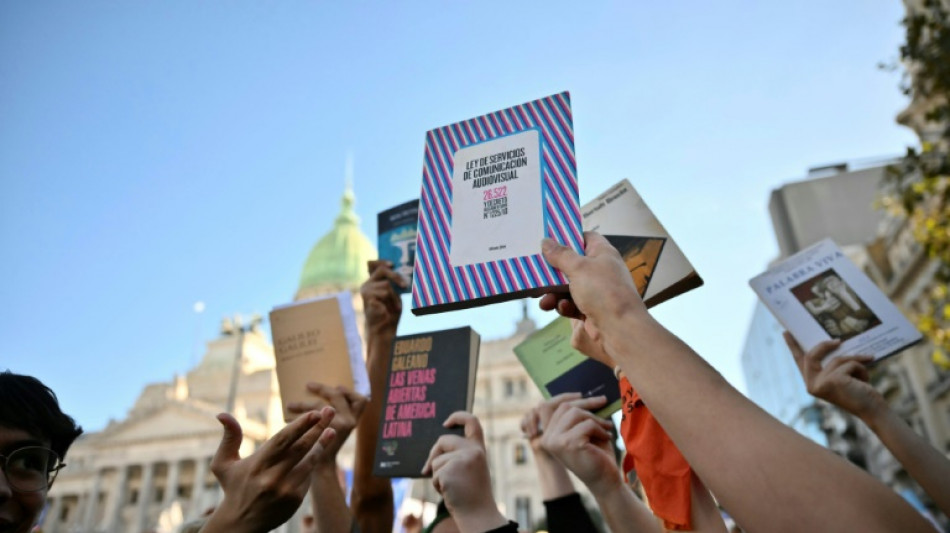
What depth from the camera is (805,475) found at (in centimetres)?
98

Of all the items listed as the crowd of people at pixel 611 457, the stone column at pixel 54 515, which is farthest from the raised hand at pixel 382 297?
the stone column at pixel 54 515

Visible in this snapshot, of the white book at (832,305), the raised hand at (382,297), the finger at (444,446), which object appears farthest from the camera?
the raised hand at (382,297)

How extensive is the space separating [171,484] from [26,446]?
2125 inches

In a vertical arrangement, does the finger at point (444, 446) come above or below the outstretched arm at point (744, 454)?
above

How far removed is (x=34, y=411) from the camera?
199cm

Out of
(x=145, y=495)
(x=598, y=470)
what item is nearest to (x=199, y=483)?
(x=145, y=495)

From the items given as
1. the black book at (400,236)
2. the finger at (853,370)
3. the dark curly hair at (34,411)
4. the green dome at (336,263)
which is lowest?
the finger at (853,370)

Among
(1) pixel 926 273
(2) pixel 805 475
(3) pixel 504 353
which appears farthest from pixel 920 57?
(3) pixel 504 353

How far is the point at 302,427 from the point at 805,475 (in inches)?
40.9

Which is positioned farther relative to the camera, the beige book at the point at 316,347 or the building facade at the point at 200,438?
the building facade at the point at 200,438

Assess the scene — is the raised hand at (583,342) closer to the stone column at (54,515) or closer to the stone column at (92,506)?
the stone column at (54,515)

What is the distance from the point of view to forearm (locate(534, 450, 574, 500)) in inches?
93.5

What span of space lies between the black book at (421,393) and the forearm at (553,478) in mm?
376

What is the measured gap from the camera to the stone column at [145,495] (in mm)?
46406
